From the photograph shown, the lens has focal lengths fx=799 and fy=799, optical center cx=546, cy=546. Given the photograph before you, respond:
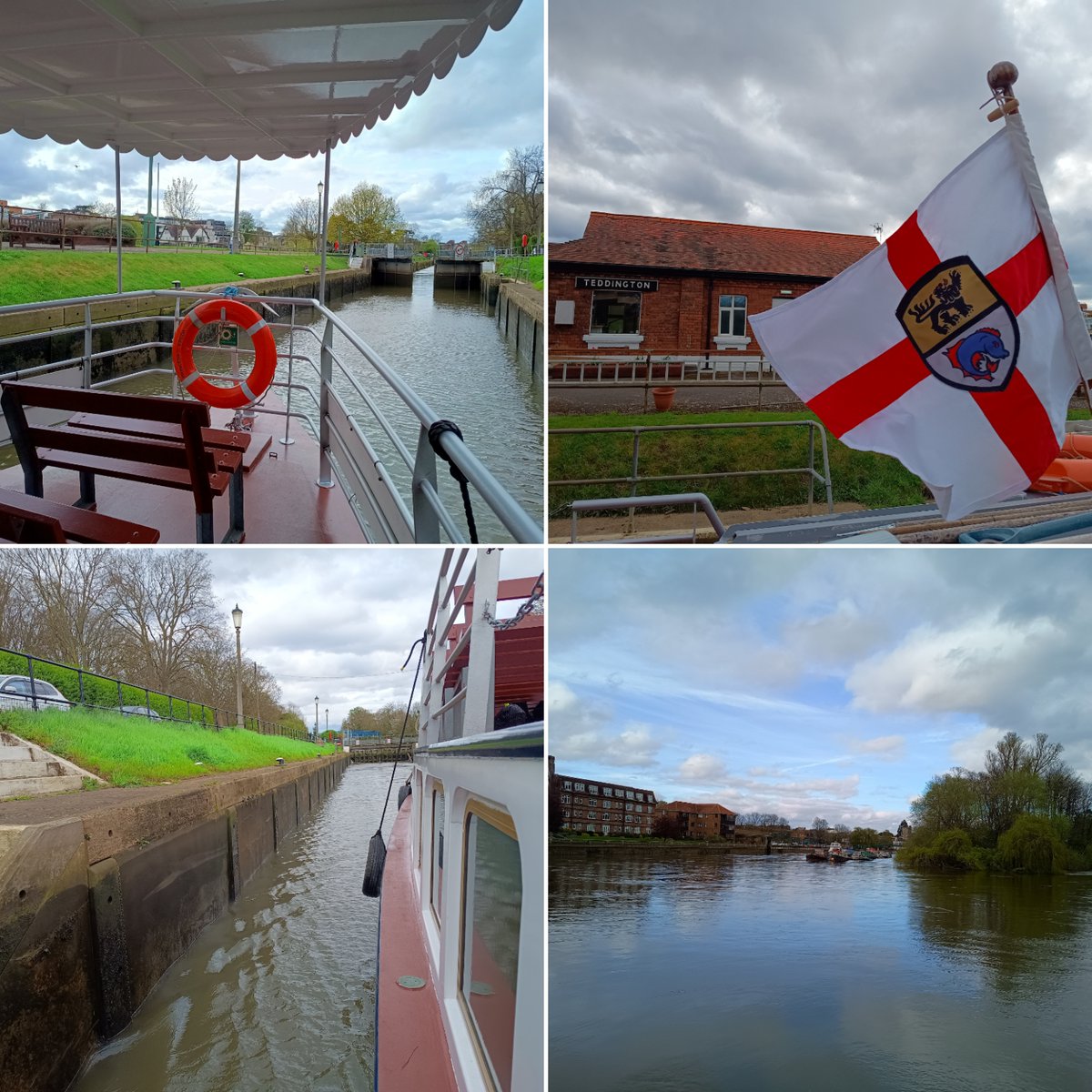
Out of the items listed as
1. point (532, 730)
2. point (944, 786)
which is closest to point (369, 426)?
point (532, 730)

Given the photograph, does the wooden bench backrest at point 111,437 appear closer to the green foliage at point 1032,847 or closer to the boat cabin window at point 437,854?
the boat cabin window at point 437,854

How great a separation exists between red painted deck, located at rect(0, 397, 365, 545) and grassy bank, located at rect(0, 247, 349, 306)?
7743 mm

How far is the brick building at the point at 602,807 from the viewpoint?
125ft

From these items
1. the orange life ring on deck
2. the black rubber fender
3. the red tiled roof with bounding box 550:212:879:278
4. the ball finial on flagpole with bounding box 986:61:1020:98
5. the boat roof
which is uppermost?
the red tiled roof with bounding box 550:212:879:278

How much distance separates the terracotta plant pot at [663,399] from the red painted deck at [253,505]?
8586mm

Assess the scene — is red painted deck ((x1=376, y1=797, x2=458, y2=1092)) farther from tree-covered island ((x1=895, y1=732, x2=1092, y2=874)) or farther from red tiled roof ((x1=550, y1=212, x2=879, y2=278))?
tree-covered island ((x1=895, y1=732, x2=1092, y2=874))

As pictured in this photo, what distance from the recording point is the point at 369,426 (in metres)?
10.3

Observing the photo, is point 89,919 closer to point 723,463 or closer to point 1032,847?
point 723,463

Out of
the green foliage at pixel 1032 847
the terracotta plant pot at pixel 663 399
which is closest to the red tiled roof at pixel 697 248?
the terracotta plant pot at pixel 663 399

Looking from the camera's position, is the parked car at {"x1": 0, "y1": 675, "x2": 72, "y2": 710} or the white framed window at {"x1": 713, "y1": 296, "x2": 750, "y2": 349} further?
the white framed window at {"x1": 713, "y1": 296, "x2": 750, "y2": 349}

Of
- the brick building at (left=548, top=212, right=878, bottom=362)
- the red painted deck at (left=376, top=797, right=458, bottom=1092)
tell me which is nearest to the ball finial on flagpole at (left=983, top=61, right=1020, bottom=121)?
the red painted deck at (left=376, top=797, right=458, bottom=1092)

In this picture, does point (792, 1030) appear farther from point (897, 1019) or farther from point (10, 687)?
point (10, 687)

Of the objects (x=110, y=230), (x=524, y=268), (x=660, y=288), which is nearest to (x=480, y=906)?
(x=660, y=288)

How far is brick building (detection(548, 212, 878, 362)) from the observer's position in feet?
61.6
